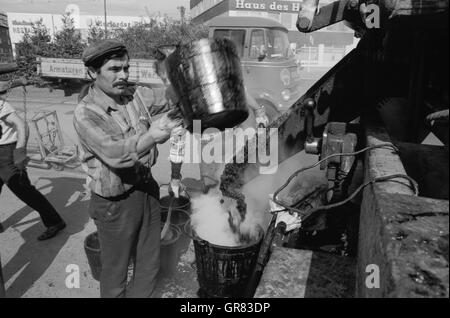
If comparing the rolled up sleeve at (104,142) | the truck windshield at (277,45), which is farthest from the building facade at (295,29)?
the rolled up sleeve at (104,142)

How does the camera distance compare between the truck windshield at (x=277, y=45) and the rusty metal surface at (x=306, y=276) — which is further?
the truck windshield at (x=277, y=45)

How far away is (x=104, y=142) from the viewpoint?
2.10 metres

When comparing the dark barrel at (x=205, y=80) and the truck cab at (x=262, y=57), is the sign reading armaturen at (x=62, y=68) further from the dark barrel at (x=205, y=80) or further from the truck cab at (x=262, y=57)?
the dark barrel at (x=205, y=80)

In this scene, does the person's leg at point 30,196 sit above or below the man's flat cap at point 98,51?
below

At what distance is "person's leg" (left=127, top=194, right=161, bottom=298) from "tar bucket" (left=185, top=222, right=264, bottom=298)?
431 millimetres

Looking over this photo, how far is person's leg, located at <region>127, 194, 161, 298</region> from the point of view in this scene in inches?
105

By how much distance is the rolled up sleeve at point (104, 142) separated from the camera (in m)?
2.08

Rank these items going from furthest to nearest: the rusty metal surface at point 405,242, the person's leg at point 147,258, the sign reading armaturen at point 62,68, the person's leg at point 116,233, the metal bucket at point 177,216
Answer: the sign reading armaturen at point 62,68 → the metal bucket at point 177,216 → the person's leg at point 147,258 → the person's leg at point 116,233 → the rusty metal surface at point 405,242

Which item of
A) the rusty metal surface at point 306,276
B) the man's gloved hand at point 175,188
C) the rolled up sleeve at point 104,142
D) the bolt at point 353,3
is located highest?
the bolt at point 353,3

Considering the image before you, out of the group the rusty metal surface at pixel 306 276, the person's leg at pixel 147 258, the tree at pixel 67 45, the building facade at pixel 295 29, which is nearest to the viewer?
the rusty metal surface at pixel 306 276

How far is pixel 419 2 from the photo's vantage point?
221 centimetres

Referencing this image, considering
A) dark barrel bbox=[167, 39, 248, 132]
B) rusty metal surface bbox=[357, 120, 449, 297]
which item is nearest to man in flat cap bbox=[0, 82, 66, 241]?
dark barrel bbox=[167, 39, 248, 132]

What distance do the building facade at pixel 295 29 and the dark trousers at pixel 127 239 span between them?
94.6 feet
